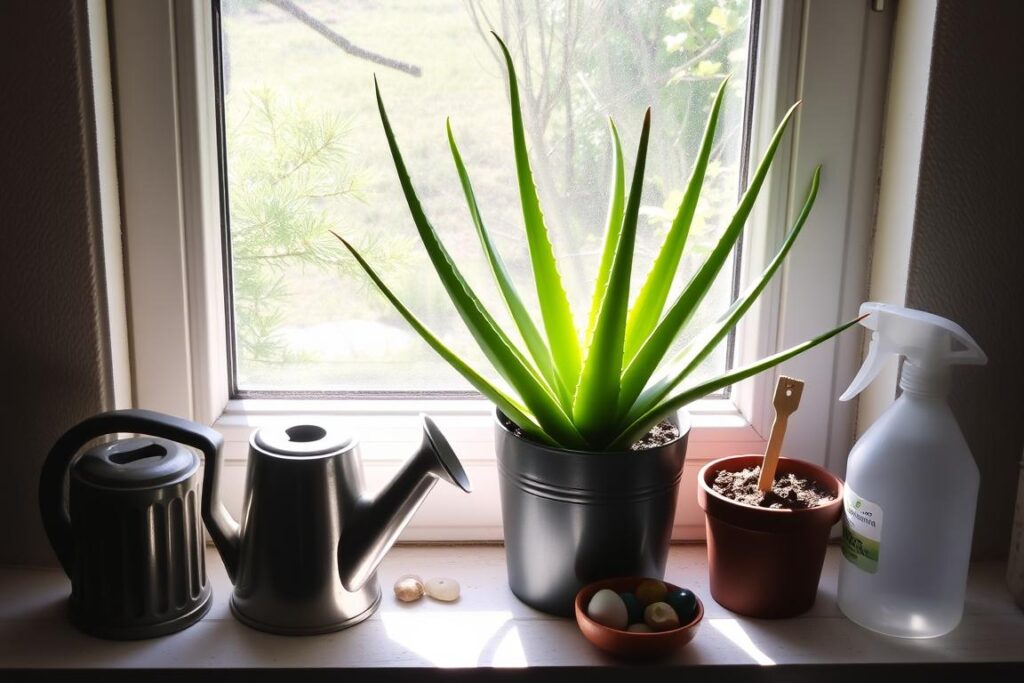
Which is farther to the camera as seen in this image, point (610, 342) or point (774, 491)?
point (774, 491)

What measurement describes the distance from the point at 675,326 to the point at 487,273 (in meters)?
0.27

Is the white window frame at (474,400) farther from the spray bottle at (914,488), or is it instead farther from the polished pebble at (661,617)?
the polished pebble at (661,617)

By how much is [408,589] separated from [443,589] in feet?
0.11

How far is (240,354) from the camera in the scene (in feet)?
3.32

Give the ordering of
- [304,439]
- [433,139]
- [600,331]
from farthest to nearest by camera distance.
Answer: [433,139] → [304,439] → [600,331]

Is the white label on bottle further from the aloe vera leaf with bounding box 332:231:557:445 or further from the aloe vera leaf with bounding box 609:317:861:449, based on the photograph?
the aloe vera leaf with bounding box 332:231:557:445

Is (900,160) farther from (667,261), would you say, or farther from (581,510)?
(581,510)

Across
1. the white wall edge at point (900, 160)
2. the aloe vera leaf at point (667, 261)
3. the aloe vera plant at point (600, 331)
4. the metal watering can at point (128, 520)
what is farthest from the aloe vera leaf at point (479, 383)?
the white wall edge at point (900, 160)

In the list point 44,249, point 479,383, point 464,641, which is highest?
point 44,249

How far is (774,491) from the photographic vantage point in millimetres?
874

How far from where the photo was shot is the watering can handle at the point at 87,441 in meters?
0.80

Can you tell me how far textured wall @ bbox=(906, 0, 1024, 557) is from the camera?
0.84 m

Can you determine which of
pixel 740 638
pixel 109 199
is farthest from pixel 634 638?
pixel 109 199

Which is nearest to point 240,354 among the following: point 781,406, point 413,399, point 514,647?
point 413,399
